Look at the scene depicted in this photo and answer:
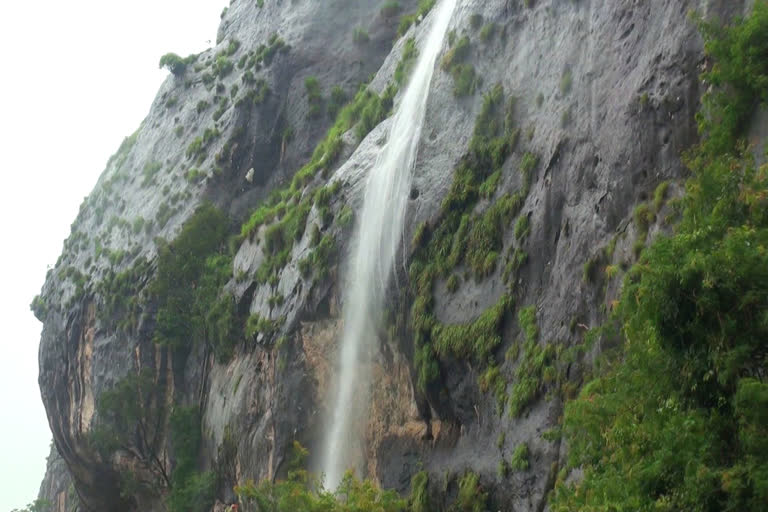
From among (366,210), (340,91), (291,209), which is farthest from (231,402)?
(340,91)

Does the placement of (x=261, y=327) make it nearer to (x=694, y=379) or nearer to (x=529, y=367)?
(x=529, y=367)

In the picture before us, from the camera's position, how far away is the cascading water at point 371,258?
105ft

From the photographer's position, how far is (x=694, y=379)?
42.7 feet

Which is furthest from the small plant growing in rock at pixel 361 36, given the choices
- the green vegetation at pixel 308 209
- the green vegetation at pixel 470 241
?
the green vegetation at pixel 470 241

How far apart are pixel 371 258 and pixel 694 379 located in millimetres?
20310

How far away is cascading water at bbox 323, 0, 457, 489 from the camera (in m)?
31.9

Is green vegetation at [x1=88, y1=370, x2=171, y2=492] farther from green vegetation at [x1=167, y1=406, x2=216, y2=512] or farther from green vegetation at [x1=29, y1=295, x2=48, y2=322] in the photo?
green vegetation at [x1=29, y1=295, x2=48, y2=322]

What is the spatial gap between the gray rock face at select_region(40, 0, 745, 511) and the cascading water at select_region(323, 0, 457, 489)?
0.75 m

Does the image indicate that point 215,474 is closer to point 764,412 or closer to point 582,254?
point 582,254

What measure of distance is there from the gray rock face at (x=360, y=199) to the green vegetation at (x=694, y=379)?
5503 millimetres

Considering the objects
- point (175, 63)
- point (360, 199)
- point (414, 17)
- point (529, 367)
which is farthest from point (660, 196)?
point (175, 63)

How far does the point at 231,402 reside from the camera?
40781 millimetres

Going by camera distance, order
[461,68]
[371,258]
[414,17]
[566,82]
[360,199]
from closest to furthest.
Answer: [566,82] → [461,68] → [371,258] → [360,199] → [414,17]

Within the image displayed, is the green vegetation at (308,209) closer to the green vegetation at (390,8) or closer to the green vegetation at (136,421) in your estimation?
the green vegetation at (390,8)
